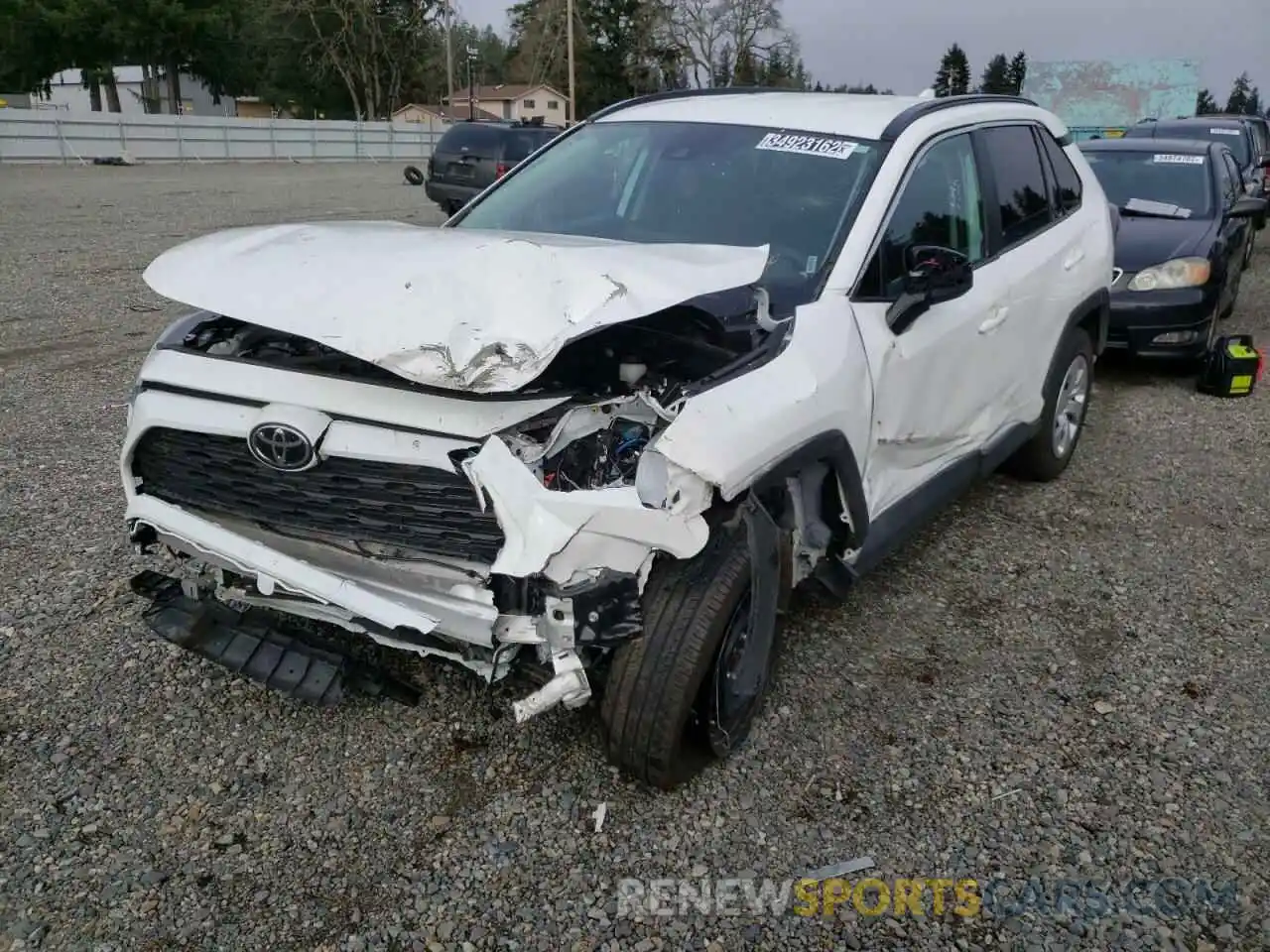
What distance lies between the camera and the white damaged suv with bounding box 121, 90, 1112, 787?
2355mm

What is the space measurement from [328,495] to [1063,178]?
3.96 m

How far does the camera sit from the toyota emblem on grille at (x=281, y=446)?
8.20 feet

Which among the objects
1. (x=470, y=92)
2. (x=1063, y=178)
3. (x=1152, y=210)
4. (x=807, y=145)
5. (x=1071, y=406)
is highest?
(x=470, y=92)

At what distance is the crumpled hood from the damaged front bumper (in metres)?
0.24

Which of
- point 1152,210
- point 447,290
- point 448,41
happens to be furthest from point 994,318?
point 448,41

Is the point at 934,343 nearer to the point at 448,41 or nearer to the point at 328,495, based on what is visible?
the point at 328,495

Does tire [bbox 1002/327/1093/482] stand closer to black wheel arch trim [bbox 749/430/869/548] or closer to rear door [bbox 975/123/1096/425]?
rear door [bbox 975/123/1096/425]

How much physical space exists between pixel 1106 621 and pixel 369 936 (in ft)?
9.41

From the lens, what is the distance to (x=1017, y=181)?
4.36m

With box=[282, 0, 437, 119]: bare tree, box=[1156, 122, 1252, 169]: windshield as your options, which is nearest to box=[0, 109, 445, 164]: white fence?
box=[282, 0, 437, 119]: bare tree

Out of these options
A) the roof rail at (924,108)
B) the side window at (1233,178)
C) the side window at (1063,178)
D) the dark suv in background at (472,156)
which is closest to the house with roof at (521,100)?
the dark suv in background at (472,156)

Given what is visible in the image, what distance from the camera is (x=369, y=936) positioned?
7.69 feet

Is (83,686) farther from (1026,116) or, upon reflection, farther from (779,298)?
(1026,116)

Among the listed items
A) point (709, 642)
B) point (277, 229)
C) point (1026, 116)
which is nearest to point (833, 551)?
point (709, 642)
